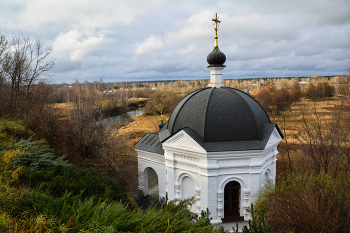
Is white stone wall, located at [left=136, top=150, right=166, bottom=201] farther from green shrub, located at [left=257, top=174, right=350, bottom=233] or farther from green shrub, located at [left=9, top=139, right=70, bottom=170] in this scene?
green shrub, located at [left=257, top=174, right=350, bottom=233]

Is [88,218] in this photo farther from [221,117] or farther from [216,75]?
[216,75]

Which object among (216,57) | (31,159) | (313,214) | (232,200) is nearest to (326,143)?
(232,200)

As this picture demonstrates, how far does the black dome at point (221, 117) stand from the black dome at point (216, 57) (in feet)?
6.54

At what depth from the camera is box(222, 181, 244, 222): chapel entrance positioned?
11531 mm

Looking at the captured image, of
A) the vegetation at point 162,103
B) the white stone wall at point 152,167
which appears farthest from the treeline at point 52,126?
the vegetation at point 162,103

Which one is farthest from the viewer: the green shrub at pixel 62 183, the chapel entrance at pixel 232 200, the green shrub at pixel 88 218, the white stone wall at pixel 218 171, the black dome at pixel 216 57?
the black dome at pixel 216 57

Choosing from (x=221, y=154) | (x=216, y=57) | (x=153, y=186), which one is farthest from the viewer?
(x=153, y=186)

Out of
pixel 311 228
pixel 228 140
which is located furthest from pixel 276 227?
pixel 228 140

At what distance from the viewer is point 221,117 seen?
11641 mm

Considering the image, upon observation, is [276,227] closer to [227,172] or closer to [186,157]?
[227,172]

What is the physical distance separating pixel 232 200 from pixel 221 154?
2.83 m

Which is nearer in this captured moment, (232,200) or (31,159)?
(31,159)

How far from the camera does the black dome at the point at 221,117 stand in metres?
11.3

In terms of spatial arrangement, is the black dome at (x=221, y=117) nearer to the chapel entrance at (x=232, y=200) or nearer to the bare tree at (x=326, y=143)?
the chapel entrance at (x=232, y=200)
